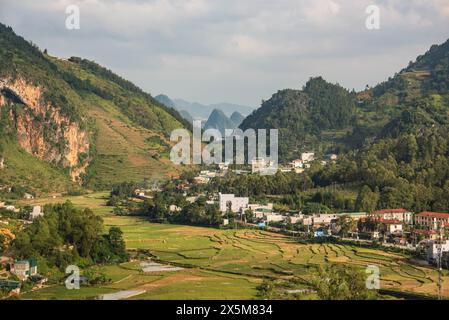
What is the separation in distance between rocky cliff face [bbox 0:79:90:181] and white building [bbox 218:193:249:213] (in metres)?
28.1

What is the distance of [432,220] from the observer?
45719 mm

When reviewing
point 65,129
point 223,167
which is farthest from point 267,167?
point 65,129

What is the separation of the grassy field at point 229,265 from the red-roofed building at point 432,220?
27.0 ft

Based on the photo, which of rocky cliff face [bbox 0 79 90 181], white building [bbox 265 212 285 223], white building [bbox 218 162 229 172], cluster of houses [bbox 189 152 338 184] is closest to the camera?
white building [bbox 265 212 285 223]

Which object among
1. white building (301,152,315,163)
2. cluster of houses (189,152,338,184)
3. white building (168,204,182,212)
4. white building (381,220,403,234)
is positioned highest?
white building (301,152,315,163)

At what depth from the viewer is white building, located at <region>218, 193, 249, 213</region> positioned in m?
57.3

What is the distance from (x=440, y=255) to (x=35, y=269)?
58.8ft

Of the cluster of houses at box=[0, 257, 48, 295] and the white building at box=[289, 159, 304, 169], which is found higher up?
the white building at box=[289, 159, 304, 169]

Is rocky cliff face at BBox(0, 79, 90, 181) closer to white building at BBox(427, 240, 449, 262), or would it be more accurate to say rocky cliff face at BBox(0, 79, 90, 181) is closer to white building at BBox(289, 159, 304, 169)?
white building at BBox(289, 159, 304, 169)

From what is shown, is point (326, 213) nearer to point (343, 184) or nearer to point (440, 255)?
point (343, 184)

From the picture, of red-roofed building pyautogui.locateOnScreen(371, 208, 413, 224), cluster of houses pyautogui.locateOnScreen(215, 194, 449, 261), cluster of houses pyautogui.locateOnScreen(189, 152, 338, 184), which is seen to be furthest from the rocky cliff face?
red-roofed building pyautogui.locateOnScreen(371, 208, 413, 224)
